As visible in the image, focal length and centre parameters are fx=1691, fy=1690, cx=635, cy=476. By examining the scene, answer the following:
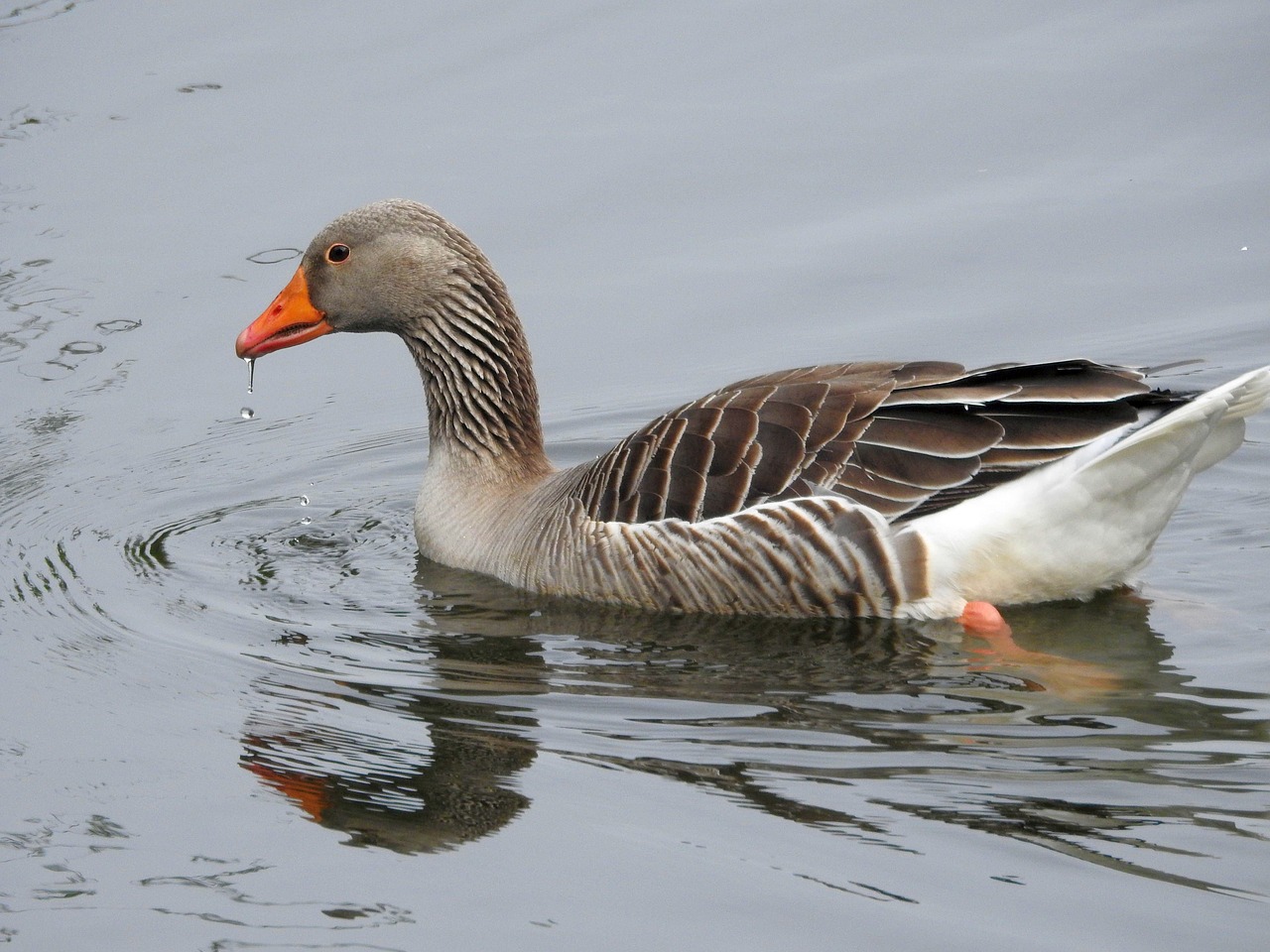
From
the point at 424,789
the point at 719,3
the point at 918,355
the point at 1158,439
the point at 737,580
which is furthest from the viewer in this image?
the point at 719,3

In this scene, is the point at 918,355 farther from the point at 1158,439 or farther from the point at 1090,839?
the point at 1090,839

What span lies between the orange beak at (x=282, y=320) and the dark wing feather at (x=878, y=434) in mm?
2159

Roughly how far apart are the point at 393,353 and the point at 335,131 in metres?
2.43

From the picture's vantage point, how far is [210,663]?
7.51m

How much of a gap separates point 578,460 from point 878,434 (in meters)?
3.23

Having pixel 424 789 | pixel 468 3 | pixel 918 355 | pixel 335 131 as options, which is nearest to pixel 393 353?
pixel 335 131

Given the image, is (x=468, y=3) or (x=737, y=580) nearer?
(x=737, y=580)

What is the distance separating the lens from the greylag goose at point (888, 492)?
294 inches

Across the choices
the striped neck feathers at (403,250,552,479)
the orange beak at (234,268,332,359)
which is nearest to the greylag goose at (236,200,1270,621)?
the striped neck feathers at (403,250,552,479)

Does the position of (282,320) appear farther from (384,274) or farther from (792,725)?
(792,725)

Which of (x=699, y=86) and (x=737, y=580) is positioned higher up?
(x=699, y=86)

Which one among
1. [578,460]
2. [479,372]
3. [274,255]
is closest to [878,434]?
[479,372]

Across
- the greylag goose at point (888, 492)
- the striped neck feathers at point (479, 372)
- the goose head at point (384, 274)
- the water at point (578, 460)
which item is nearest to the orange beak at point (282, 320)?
the goose head at point (384, 274)

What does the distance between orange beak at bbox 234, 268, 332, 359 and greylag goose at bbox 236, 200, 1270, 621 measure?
1758 mm
